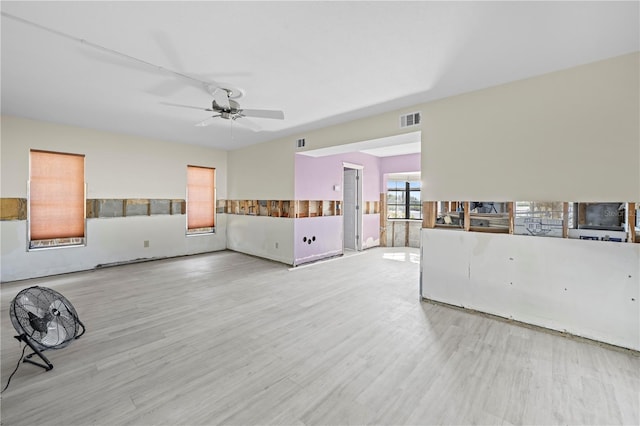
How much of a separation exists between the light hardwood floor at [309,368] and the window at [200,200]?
10.6 ft

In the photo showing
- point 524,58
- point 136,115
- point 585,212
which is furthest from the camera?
point 136,115

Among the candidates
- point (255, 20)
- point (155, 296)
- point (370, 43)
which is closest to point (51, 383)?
point (155, 296)

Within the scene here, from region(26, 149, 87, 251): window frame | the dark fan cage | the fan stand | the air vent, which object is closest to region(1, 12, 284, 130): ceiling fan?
the air vent

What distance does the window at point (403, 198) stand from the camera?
850cm

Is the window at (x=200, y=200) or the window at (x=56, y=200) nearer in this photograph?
the window at (x=56, y=200)

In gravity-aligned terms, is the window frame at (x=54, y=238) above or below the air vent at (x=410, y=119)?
below

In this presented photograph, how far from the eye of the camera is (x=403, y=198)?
8.66 metres

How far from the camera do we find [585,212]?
2805 millimetres

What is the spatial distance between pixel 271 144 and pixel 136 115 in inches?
103

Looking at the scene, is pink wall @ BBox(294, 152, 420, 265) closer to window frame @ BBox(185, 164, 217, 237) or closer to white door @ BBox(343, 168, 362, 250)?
white door @ BBox(343, 168, 362, 250)

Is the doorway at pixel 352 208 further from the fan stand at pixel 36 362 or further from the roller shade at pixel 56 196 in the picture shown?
the fan stand at pixel 36 362

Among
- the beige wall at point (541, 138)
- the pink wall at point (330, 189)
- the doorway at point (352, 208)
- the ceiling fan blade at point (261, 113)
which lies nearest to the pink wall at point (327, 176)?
the pink wall at point (330, 189)

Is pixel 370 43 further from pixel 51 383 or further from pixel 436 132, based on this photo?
pixel 51 383

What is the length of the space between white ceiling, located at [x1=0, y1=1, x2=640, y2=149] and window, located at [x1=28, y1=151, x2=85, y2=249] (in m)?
1.45
